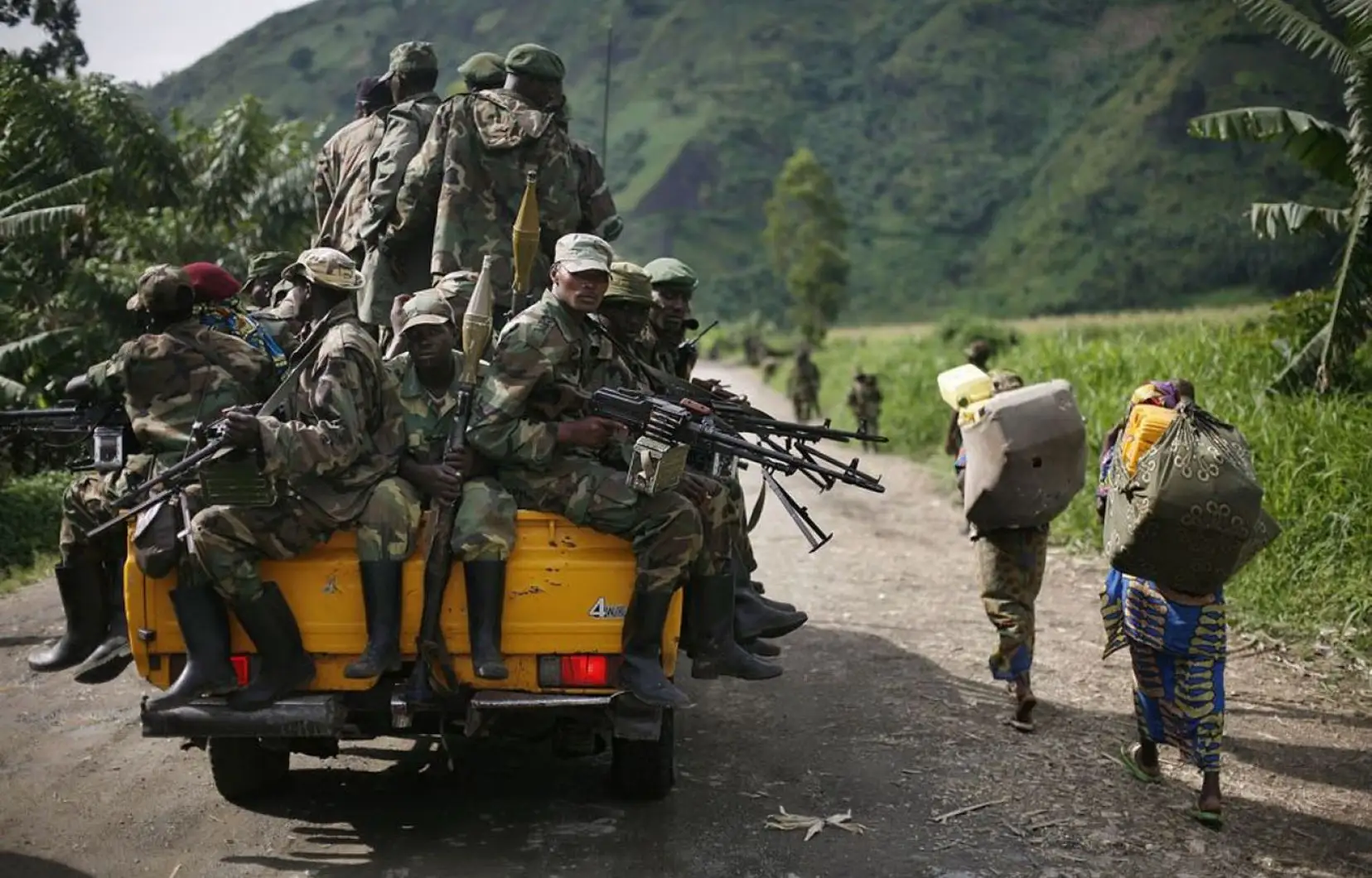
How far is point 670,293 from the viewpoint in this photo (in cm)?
726

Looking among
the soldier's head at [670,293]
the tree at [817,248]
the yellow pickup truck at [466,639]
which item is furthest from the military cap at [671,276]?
the tree at [817,248]

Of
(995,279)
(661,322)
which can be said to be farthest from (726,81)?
(661,322)

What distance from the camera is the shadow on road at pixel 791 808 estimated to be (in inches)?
208

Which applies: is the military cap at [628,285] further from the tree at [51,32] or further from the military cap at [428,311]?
the tree at [51,32]

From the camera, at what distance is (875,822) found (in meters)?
5.77

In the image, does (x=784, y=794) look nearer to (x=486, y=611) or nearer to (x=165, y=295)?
(x=486, y=611)

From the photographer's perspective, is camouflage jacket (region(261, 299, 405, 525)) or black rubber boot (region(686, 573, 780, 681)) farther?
black rubber boot (region(686, 573, 780, 681))

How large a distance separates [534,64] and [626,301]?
1735 millimetres

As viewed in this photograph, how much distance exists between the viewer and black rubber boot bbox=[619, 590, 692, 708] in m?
5.18

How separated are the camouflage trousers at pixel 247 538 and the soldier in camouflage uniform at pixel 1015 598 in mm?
3615

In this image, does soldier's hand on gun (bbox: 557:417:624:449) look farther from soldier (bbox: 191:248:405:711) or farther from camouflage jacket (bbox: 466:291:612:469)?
soldier (bbox: 191:248:405:711)

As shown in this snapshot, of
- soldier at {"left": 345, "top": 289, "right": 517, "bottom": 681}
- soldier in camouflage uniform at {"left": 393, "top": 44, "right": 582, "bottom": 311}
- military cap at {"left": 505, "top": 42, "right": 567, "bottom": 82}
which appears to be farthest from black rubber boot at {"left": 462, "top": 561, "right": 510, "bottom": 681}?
military cap at {"left": 505, "top": 42, "right": 567, "bottom": 82}

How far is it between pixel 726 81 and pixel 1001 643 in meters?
146

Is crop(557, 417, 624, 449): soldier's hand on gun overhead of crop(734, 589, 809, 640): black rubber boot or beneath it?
overhead
